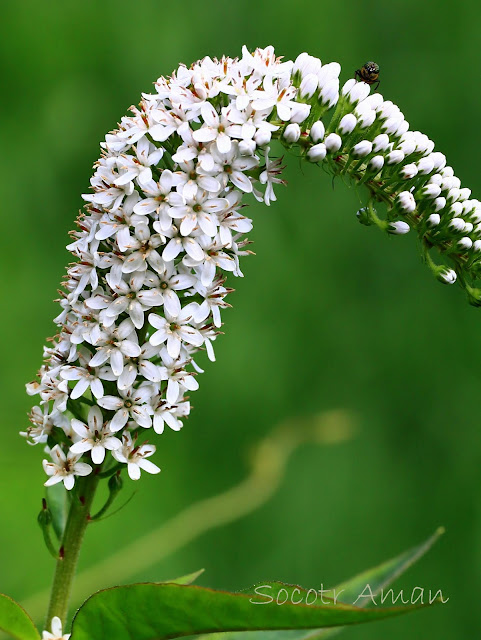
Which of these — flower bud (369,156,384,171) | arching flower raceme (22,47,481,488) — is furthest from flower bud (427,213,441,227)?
flower bud (369,156,384,171)

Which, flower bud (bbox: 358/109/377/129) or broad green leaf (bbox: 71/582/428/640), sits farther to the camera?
flower bud (bbox: 358/109/377/129)

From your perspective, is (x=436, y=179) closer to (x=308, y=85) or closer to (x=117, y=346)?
(x=308, y=85)

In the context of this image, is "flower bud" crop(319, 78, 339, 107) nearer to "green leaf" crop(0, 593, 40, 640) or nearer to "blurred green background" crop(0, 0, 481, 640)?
"green leaf" crop(0, 593, 40, 640)

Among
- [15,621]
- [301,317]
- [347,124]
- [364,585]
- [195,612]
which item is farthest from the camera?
[301,317]

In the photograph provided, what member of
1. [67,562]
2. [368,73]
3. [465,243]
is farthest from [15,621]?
[368,73]

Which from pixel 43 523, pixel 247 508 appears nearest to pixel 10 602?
pixel 43 523

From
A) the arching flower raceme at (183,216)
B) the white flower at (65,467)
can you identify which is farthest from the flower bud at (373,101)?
the white flower at (65,467)

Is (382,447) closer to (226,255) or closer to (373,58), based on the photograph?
(373,58)
